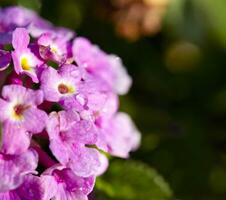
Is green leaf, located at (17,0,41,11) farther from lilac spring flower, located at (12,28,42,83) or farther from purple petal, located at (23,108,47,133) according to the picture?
purple petal, located at (23,108,47,133)

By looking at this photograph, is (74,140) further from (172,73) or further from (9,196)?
(172,73)

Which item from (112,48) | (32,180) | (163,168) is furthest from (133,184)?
(112,48)

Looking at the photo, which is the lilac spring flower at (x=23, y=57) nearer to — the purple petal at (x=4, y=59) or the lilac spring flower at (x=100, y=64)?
the purple petal at (x=4, y=59)

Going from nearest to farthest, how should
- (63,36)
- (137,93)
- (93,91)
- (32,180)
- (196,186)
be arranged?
(32,180)
(93,91)
(63,36)
(196,186)
(137,93)

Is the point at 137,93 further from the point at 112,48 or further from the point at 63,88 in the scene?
the point at 63,88

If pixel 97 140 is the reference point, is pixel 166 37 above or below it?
below

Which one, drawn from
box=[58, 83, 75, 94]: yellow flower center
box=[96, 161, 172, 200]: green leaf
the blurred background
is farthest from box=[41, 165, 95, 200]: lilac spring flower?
the blurred background
